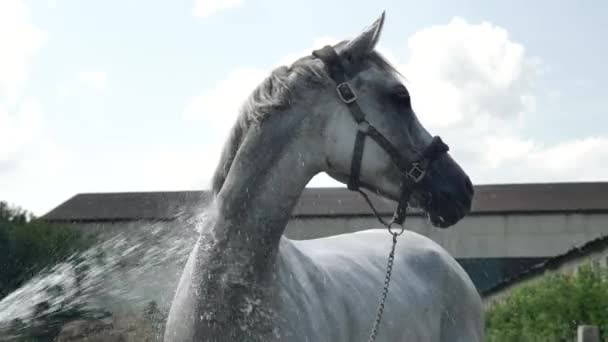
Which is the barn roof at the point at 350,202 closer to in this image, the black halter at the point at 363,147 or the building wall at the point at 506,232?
the building wall at the point at 506,232

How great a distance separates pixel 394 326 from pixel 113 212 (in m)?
58.5

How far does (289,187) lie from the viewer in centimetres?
438

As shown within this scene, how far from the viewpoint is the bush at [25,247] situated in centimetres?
2318

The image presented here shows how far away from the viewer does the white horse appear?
166 inches

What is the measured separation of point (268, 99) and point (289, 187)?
42cm

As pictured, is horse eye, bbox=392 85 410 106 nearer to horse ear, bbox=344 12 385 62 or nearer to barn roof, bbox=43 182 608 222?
horse ear, bbox=344 12 385 62

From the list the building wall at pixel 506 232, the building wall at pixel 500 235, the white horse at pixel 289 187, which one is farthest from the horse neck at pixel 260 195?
the building wall at pixel 506 232

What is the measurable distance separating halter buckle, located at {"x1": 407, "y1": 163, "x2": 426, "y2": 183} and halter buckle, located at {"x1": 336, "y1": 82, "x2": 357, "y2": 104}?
415mm

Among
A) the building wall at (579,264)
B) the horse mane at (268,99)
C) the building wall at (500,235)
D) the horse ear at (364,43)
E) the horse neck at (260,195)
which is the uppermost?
the building wall at (500,235)

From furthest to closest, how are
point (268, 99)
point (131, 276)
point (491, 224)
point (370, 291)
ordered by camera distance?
point (491, 224) → point (131, 276) → point (370, 291) → point (268, 99)

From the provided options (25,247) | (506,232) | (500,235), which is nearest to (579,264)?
(25,247)

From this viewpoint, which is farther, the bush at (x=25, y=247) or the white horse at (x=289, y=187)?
the bush at (x=25, y=247)

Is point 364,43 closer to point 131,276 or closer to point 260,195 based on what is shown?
point 260,195

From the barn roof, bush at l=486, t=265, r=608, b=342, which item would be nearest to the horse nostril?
bush at l=486, t=265, r=608, b=342
